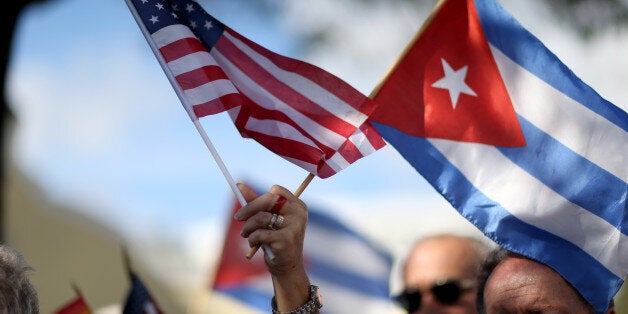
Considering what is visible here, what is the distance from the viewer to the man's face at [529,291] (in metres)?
3.59

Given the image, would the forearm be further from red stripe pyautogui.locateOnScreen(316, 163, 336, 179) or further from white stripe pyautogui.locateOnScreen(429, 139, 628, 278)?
white stripe pyautogui.locateOnScreen(429, 139, 628, 278)

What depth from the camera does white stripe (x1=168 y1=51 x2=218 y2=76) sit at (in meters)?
3.55

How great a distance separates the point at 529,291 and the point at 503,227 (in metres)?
0.26

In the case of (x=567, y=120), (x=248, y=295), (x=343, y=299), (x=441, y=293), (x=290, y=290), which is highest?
(x=567, y=120)

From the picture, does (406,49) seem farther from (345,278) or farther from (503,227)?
(345,278)

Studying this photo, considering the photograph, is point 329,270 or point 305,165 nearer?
point 305,165

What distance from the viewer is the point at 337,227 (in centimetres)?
655

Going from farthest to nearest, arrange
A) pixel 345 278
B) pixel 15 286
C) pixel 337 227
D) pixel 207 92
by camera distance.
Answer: pixel 337 227 → pixel 345 278 → pixel 207 92 → pixel 15 286

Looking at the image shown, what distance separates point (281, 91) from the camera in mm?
3719

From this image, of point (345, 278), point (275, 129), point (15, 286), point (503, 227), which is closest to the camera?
point (15, 286)

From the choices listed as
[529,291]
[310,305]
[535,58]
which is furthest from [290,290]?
[535,58]

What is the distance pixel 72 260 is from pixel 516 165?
6675 millimetres

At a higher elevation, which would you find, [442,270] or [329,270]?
[442,270]

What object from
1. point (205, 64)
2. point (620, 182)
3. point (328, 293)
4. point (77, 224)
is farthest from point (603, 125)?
point (77, 224)
